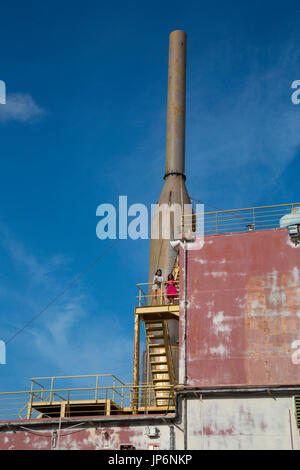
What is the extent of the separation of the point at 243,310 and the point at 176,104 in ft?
68.4

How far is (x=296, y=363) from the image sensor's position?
23031 millimetres

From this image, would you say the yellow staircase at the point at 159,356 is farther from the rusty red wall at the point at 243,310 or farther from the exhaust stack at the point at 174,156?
the exhaust stack at the point at 174,156

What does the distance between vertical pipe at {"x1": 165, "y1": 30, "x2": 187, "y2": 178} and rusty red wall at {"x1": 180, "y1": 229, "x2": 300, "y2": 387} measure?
1429cm

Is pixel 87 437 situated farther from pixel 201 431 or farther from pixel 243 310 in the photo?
Answer: pixel 243 310

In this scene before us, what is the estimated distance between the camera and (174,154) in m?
39.6

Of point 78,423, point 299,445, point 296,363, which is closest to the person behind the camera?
point 299,445

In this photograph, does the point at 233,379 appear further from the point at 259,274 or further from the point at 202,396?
the point at 259,274

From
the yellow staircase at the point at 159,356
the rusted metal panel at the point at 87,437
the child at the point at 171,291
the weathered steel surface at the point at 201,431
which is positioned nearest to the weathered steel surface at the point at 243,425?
the weathered steel surface at the point at 201,431

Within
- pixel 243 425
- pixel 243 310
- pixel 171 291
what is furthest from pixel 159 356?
pixel 243 425

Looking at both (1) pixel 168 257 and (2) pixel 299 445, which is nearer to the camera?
(2) pixel 299 445

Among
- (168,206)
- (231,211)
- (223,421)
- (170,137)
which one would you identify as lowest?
(223,421)

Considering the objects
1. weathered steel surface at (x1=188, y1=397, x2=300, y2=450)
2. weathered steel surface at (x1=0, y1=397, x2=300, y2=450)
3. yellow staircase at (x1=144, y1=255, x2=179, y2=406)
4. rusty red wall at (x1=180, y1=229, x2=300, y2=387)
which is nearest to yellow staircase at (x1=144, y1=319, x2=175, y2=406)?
yellow staircase at (x1=144, y1=255, x2=179, y2=406)
